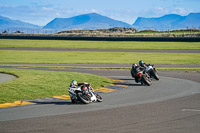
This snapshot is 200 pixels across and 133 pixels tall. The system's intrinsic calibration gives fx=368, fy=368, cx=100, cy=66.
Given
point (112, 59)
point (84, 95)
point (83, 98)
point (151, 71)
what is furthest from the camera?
point (112, 59)

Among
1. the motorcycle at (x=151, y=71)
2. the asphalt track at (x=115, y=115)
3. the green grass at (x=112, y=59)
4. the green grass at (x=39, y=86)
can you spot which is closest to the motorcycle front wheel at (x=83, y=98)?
the asphalt track at (x=115, y=115)

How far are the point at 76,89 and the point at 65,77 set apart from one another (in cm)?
884

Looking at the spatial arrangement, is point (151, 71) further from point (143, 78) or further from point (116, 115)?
point (116, 115)

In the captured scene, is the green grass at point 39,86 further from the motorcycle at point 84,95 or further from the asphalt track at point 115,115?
the motorcycle at point 84,95

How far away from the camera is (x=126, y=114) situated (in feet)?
44.5

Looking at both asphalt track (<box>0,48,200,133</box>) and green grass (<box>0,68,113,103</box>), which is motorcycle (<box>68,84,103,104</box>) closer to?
asphalt track (<box>0,48,200,133</box>)

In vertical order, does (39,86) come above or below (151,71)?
below

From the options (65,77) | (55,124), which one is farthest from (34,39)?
(55,124)

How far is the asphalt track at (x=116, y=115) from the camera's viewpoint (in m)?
11.3

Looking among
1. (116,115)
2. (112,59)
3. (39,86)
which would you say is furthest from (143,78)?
(112,59)

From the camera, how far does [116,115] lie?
13.4 metres

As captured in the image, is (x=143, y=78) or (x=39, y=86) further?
(x=143, y=78)

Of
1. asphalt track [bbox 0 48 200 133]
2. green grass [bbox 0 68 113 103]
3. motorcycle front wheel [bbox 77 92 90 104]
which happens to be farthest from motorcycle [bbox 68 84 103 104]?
green grass [bbox 0 68 113 103]

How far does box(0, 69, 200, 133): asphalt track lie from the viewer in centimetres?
1131
